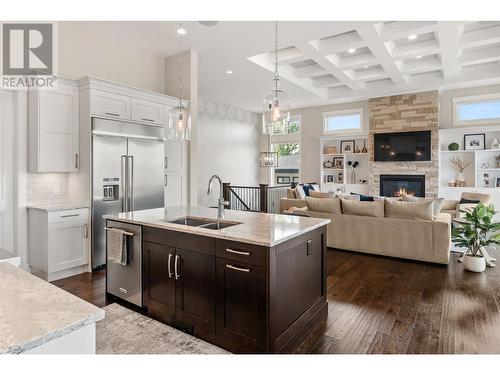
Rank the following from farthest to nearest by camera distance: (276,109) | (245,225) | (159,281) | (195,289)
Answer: (276,109), (159,281), (245,225), (195,289)

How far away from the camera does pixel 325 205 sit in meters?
5.33

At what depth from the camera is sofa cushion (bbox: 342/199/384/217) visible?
488 centimetres

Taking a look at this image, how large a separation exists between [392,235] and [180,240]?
11.3ft

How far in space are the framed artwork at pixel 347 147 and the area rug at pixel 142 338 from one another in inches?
322

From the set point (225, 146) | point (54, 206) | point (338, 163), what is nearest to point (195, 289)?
point (54, 206)

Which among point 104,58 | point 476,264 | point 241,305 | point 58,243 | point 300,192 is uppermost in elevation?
point 104,58

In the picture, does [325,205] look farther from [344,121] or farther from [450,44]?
[344,121]

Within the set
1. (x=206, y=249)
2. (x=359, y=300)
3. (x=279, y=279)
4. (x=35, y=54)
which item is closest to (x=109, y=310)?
(x=206, y=249)

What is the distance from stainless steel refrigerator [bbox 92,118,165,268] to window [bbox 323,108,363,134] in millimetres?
6444

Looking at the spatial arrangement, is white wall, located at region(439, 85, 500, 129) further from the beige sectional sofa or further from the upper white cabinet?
the upper white cabinet

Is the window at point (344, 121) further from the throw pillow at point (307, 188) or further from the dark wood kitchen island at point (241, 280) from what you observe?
the dark wood kitchen island at point (241, 280)

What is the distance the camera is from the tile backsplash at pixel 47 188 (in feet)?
13.7

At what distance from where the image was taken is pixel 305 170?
10.5 m

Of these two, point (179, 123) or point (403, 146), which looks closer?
point (179, 123)
